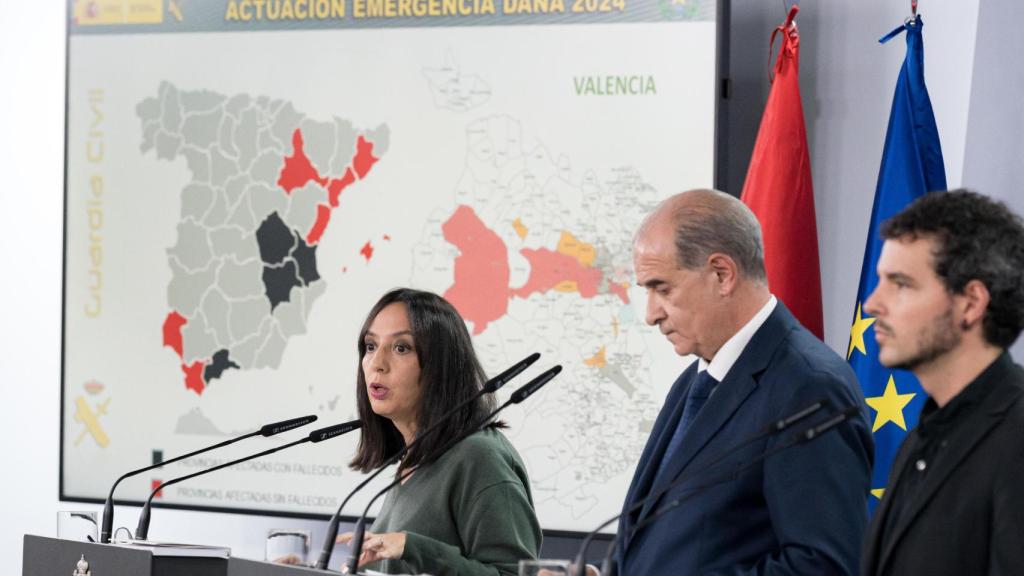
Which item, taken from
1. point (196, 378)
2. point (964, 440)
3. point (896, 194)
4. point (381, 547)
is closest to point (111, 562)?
point (381, 547)

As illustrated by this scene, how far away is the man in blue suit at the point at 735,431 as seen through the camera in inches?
82.6

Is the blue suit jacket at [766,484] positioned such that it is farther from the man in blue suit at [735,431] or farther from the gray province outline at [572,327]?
the gray province outline at [572,327]

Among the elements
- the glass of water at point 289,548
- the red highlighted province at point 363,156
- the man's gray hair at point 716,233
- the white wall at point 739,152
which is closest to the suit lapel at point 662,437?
the man's gray hair at point 716,233

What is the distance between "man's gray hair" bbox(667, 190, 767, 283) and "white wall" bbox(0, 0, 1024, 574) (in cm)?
152

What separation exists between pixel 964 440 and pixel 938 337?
146 millimetres

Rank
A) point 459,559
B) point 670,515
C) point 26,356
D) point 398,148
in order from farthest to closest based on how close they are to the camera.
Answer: point 26,356 < point 398,148 < point 459,559 < point 670,515

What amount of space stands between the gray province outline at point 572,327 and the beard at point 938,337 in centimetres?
213

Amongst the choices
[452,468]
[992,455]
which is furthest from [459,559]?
[992,455]

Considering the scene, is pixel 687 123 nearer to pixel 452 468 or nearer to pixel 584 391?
pixel 584 391

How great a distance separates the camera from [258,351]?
4.32 meters

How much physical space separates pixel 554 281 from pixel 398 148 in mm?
681

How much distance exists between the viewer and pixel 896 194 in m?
3.56

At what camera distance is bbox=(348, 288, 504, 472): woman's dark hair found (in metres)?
2.89

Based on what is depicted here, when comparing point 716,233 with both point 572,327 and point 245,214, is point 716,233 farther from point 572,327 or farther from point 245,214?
point 245,214
